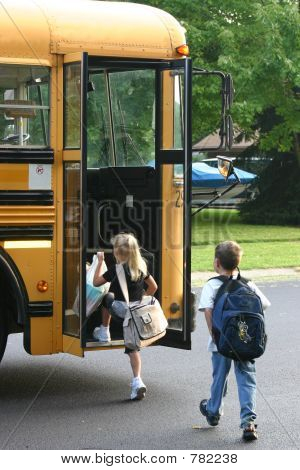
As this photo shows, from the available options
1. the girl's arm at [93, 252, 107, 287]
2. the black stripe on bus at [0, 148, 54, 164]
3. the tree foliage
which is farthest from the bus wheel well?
the tree foliage

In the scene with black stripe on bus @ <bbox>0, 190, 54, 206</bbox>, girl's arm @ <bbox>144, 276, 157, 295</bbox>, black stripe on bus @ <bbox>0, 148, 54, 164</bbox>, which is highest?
black stripe on bus @ <bbox>0, 148, 54, 164</bbox>

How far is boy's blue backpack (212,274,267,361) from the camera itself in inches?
234

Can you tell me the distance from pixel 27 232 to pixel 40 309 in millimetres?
572

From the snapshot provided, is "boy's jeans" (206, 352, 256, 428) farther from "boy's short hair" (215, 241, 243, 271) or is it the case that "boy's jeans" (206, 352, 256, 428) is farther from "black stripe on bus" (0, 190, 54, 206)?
"black stripe on bus" (0, 190, 54, 206)

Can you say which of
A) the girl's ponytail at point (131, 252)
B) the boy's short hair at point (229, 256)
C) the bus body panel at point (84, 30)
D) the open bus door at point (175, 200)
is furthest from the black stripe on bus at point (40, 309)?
the bus body panel at point (84, 30)

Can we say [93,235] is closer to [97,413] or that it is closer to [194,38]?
[97,413]

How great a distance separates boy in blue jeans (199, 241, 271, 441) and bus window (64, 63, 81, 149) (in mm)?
1464

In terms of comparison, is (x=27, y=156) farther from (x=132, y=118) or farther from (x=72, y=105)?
(x=132, y=118)

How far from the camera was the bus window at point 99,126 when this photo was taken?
7727 mm

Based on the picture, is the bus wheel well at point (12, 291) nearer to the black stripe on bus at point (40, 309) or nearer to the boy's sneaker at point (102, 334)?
the black stripe on bus at point (40, 309)

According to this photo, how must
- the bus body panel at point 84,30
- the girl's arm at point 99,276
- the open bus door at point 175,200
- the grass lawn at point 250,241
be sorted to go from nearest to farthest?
the bus body panel at point 84,30, the girl's arm at point 99,276, the open bus door at point 175,200, the grass lawn at point 250,241

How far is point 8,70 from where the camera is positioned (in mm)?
6973

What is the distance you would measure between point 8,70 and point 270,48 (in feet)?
54.2

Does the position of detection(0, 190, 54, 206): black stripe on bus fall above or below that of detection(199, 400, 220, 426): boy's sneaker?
above
